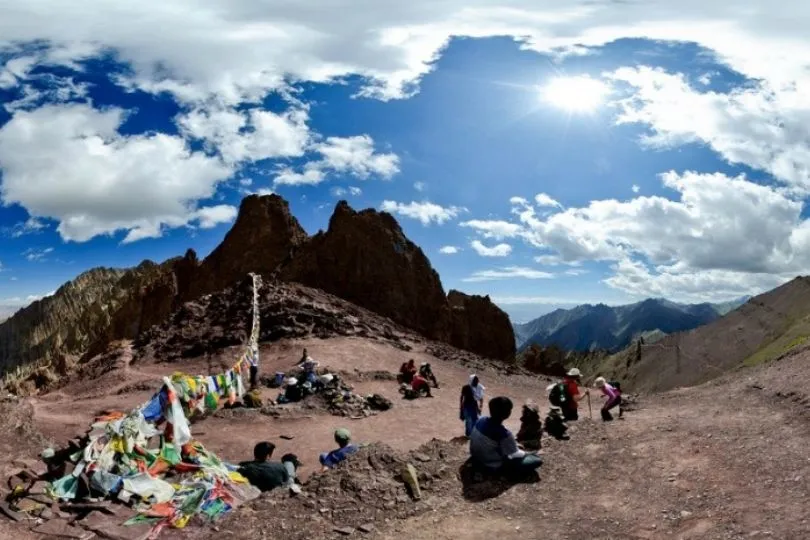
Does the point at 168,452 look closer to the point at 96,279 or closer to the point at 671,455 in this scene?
the point at 671,455

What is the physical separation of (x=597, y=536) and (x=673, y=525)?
1115 millimetres

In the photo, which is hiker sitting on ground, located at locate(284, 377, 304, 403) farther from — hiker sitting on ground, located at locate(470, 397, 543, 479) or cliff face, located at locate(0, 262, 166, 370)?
cliff face, located at locate(0, 262, 166, 370)

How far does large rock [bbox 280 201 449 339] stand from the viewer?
5966cm

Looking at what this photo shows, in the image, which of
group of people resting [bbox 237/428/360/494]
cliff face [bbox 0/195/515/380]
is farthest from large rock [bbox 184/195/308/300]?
group of people resting [bbox 237/428/360/494]

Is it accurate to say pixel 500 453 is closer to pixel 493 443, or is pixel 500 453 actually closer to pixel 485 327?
pixel 493 443

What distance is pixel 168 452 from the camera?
1301 centimetres

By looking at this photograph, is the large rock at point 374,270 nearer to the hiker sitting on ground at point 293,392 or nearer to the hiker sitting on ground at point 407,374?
the hiker sitting on ground at point 407,374

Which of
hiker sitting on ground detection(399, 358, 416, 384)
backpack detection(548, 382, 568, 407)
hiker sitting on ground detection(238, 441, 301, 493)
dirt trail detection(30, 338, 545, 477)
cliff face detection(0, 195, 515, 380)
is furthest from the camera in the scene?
cliff face detection(0, 195, 515, 380)

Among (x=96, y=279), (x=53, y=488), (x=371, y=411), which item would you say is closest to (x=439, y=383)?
(x=371, y=411)

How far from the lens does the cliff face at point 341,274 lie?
198ft

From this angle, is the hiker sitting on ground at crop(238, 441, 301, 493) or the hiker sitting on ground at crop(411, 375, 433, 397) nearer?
the hiker sitting on ground at crop(238, 441, 301, 493)

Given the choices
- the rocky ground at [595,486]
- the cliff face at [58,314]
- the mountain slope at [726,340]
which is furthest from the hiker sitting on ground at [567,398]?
the cliff face at [58,314]

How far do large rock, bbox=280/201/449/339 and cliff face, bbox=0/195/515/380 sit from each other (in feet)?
0.33

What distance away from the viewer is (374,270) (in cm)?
6075
